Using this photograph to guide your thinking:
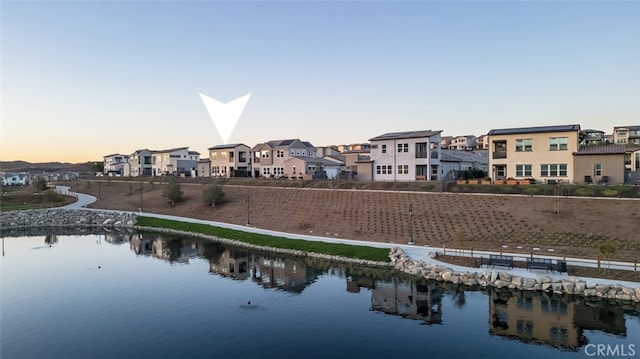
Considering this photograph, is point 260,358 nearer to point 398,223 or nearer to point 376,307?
point 376,307

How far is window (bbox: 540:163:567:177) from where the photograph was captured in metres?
40.7

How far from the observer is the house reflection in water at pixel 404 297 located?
2180cm

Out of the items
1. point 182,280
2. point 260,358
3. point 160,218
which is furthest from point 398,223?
point 160,218

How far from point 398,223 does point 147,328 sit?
83.1 ft

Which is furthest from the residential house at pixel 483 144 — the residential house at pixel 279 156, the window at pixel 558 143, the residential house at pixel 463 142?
the window at pixel 558 143

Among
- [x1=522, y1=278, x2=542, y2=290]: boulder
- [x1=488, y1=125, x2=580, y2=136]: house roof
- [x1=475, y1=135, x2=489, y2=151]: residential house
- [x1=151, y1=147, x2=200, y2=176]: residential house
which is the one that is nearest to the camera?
[x1=522, y1=278, x2=542, y2=290]: boulder

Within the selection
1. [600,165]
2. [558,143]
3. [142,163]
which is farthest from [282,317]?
[142,163]

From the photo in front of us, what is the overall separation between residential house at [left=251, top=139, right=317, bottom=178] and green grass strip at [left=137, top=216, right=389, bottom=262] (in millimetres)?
22325

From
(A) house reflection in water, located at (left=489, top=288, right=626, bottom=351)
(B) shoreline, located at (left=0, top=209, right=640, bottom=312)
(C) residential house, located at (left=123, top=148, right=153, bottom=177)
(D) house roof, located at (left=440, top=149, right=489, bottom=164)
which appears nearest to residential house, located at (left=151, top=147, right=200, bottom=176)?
(C) residential house, located at (left=123, top=148, right=153, bottom=177)

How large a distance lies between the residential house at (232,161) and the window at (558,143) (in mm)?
51236

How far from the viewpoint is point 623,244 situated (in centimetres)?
2809

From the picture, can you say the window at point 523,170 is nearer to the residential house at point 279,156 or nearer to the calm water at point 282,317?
the calm water at point 282,317

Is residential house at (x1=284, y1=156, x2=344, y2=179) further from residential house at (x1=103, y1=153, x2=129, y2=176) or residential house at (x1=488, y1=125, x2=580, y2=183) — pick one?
residential house at (x1=103, y1=153, x2=129, y2=176)

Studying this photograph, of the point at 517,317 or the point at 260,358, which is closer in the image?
the point at 260,358
